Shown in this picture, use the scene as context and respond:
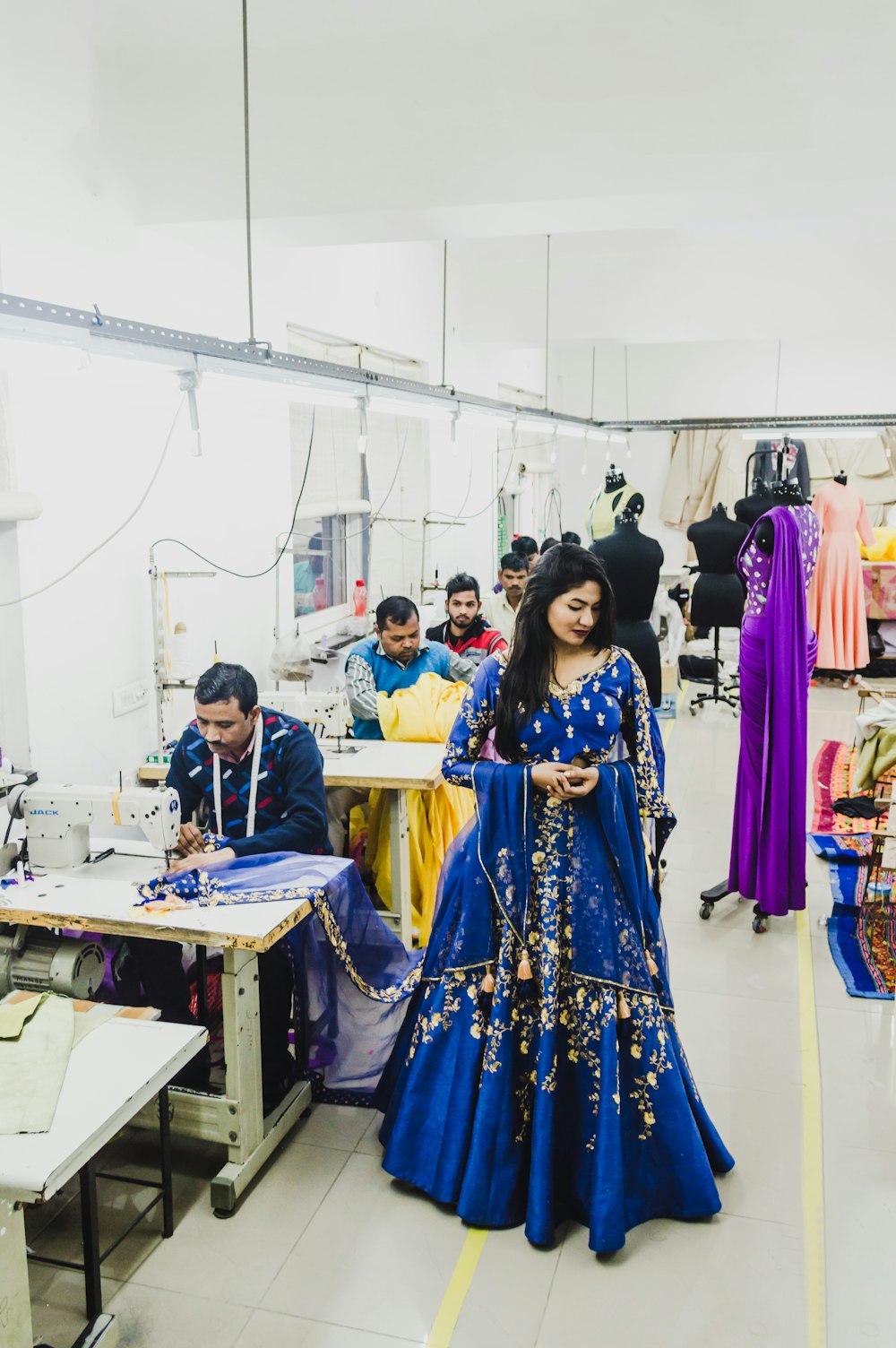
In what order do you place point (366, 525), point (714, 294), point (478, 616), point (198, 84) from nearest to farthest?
point (198, 84), point (478, 616), point (366, 525), point (714, 294)

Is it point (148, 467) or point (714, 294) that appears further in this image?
point (714, 294)

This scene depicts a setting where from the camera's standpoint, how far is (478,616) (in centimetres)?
543

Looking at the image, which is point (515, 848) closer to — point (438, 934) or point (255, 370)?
point (438, 934)

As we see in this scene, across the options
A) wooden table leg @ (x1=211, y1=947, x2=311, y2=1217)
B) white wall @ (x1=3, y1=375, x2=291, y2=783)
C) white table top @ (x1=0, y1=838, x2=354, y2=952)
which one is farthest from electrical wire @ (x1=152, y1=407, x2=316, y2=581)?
wooden table leg @ (x1=211, y1=947, x2=311, y2=1217)

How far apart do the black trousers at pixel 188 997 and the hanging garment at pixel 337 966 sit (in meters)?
0.07

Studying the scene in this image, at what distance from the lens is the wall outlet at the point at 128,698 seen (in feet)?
13.2

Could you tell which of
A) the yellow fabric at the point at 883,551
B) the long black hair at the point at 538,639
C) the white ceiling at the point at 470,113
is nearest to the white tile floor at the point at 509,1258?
the long black hair at the point at 538,639

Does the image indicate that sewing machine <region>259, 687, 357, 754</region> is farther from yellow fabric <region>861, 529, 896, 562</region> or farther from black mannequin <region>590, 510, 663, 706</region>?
yellow fabric <region>861, 529, 896, 562</region>

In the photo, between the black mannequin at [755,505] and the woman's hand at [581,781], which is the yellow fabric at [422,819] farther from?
the black mannequin at [755,505]

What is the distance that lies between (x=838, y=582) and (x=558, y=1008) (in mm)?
6742

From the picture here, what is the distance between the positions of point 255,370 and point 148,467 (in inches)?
51.2

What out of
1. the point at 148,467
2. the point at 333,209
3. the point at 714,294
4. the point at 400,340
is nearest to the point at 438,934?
the point at 148,467

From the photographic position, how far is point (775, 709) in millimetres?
4121

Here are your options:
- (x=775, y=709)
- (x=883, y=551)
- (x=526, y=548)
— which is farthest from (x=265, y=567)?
(x=883, y=551)
